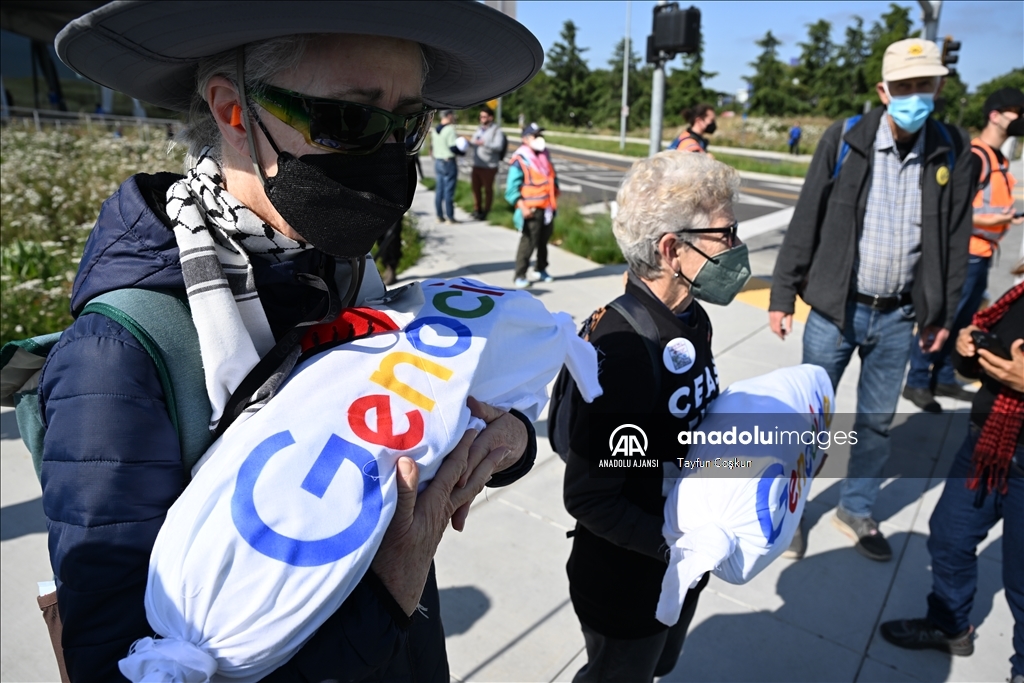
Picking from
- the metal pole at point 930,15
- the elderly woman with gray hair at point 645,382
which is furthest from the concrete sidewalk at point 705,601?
the metal pole at point 930,15

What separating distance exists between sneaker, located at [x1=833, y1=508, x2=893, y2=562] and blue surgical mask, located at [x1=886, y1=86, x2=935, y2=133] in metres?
2.01

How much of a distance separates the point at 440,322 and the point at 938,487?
13.6 ft

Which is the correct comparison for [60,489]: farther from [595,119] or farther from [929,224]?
[595,119]

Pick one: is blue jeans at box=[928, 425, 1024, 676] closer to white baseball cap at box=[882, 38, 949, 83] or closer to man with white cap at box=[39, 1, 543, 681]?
white baseball cap at box=[882, 38, 949, 83]

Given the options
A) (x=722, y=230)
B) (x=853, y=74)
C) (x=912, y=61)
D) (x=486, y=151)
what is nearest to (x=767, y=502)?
(x=722, y=230)

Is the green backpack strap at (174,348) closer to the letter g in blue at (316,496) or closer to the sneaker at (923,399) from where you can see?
the letter g in blue at (316,496)

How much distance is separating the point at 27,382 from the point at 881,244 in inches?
140

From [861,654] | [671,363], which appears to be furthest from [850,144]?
[861,654]

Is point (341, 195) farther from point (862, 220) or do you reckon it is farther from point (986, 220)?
point (986, 220)

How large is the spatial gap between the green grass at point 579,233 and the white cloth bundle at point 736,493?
667 cm

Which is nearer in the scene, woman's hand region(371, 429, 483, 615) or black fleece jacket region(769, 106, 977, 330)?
woman's hand region(371, 429, 483, 615)

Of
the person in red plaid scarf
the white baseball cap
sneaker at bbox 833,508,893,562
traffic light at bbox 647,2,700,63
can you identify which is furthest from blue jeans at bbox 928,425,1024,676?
traffic light at bbox 647,2,700,63

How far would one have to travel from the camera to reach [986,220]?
529cm

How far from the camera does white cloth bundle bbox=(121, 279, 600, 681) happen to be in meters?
0.85
